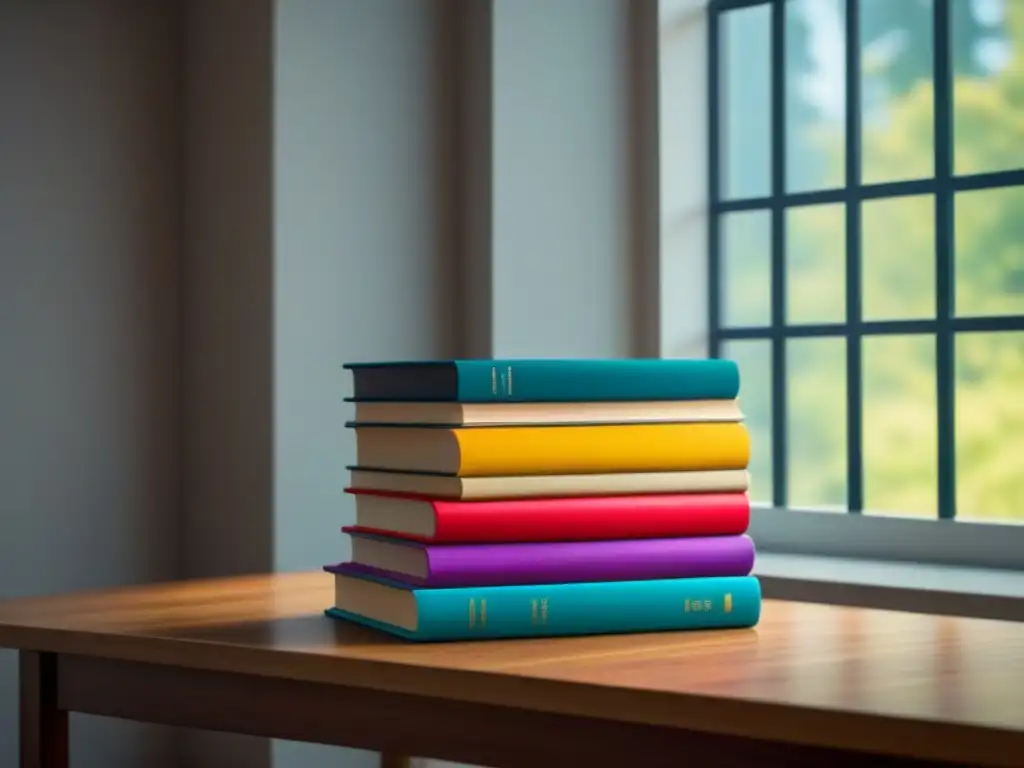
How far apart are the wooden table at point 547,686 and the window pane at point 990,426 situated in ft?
4.56

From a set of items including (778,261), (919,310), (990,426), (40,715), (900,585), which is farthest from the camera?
(778,261)

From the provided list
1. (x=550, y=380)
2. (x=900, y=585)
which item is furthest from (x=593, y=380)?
(x=900, y=585)

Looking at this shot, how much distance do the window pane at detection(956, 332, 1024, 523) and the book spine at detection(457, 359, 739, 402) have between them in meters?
1.62

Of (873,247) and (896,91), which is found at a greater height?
(896,91)

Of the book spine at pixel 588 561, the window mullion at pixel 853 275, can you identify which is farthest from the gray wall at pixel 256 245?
the book spine at pixel 588 561

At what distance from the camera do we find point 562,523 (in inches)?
53.6

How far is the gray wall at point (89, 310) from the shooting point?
3053 millimetres

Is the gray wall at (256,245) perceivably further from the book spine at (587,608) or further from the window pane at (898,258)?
the book spine at (587,608)

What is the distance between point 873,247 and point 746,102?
1.61 feet

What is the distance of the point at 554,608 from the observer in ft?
4.39

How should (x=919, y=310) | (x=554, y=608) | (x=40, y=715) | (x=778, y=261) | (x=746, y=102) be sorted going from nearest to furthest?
(x=554, y=608), (x=40, y=715), (x=919, y=310), (x=778, y=261), (x=746, y=102)

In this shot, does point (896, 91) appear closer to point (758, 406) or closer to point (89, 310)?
point (758, 406)

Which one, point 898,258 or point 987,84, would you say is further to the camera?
point 898,258

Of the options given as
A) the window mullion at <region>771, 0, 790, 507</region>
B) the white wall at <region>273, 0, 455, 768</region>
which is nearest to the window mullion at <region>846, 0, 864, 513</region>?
the window mullion at <region>771, 0, 790, 507</region>
